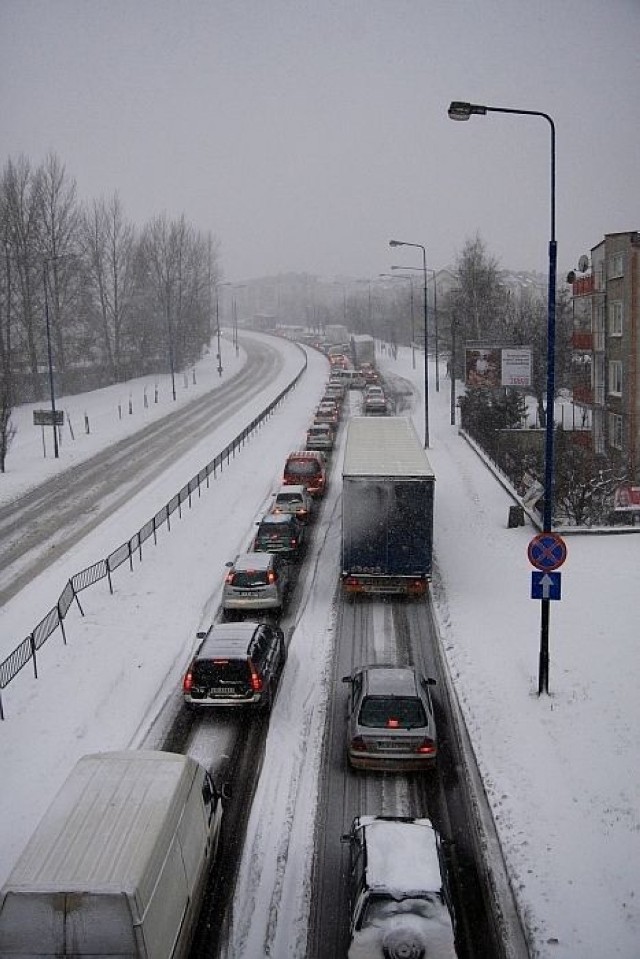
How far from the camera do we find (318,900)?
10.5 meters

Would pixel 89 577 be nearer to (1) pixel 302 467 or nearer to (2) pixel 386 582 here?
(2) pixel 386 582

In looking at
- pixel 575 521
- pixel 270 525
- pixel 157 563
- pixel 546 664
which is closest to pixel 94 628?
pixel 157 563

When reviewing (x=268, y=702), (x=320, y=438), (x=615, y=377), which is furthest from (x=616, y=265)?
(x=268, y=702)

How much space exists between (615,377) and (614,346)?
1.44 meters

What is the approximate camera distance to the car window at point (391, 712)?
1329cm

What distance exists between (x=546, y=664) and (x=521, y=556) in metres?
10.0

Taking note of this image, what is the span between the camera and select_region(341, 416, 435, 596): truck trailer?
20.9 m

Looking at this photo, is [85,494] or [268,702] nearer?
[268,702]

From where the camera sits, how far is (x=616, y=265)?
37812mm

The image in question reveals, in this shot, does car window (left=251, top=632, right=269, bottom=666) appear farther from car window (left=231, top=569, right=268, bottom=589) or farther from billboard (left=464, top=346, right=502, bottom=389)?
billboard (left=464, top=346, right=502, bottom=389)

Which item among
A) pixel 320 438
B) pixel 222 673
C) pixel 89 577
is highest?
pixel 320 438

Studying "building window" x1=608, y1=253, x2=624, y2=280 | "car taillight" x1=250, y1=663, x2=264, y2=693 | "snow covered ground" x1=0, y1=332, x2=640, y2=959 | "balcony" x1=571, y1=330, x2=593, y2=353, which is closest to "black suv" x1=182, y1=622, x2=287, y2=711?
"car taillight" x1=250, y1=663, x2=264, y2=693

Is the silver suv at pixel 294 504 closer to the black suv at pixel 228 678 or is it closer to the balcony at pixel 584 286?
the black suv at pixel 228 678

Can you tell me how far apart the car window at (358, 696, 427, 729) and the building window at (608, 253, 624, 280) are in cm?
2901
